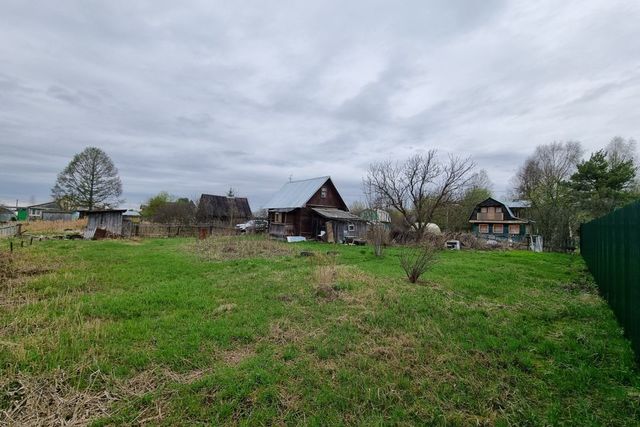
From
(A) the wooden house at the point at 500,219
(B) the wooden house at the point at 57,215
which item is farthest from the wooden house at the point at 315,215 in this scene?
(B) the wooden house at the point at 57,215

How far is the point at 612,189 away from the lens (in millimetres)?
27406

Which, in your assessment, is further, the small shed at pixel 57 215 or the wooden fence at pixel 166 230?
the small shed at pixel 57 215

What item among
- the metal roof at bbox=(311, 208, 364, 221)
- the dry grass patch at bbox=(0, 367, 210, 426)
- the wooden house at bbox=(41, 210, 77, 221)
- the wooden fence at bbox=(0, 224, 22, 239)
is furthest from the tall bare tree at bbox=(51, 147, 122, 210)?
the dry grass patch at bbox=(0, 367, 210, 426)

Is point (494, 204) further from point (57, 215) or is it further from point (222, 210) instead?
point (57, 215)

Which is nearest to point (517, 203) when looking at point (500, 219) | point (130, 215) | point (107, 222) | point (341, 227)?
point (500, 219)

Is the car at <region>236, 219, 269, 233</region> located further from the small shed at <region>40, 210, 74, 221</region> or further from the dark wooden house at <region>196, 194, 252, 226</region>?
the small shed at <region>40, 210, 74, 221</region>

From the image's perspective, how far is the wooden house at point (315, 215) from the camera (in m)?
26.0

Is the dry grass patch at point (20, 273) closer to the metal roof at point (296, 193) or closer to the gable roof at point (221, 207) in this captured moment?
the metal roof at point (296, 193)

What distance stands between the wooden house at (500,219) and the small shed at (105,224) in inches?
1403

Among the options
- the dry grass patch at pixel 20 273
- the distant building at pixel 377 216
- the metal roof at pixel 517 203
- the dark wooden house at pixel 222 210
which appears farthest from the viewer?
the dark wooden house at pixel 222 210

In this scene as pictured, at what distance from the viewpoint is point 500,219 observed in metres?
37.4

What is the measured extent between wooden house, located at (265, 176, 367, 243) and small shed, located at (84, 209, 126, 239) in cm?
1221

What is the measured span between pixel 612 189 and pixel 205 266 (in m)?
34.2

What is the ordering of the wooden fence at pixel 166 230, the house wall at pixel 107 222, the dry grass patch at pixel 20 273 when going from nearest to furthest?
the dry grass patch at pixel 20 273 < the house wall at pixel 107 222 < the wooden fence at pixel 166 230
